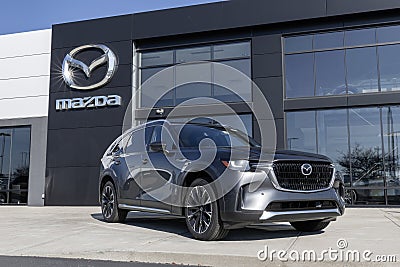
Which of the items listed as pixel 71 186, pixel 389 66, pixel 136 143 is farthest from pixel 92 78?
pixel 389 66

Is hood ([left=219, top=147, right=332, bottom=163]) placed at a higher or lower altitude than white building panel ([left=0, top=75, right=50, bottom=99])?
lower

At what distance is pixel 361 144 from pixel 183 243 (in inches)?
389

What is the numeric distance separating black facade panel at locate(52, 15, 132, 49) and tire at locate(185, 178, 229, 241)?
1152cm

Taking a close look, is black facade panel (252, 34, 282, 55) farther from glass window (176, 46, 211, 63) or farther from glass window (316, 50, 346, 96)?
A: glass window (176, 46, 211, 63)

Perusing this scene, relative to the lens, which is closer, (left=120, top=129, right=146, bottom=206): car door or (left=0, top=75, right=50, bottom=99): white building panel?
(left=120, top=129, right=146, bottom=206): car door

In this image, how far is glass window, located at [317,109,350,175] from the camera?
46.3 ft

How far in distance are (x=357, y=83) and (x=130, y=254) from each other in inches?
445

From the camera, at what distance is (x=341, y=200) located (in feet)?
20.5

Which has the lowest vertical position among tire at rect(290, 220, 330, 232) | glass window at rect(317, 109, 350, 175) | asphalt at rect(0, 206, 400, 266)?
asphalt at rect(0, 206, 400, 266)

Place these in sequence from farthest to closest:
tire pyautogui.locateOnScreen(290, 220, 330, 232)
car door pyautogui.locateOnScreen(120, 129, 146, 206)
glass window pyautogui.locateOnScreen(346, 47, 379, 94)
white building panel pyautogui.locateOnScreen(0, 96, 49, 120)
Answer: white building panel pyautogui.locateOnScreen(0, 96, 49, 120) → glass window pyautogui.locateOnScreen(346, 47, 379, 94) → car door pyautogui.locateOnScreen(120, 129, 146, 206) → tire pyautogui.locateOnScreen(290, 220, 330, 232)

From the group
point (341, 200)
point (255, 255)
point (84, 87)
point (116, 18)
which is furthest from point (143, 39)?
point (255, 255)

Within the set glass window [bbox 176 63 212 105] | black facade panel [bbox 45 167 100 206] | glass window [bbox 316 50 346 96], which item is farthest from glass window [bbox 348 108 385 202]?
black facade panel [bbox 45 167 100 206]

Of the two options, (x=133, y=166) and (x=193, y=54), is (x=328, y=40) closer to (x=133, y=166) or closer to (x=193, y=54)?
(x=193, y=54)

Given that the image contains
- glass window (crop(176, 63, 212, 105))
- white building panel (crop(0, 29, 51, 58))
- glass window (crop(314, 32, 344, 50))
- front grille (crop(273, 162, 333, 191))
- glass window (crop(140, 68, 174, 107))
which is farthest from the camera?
white building panel (crop(0, 29, 51, 58))
